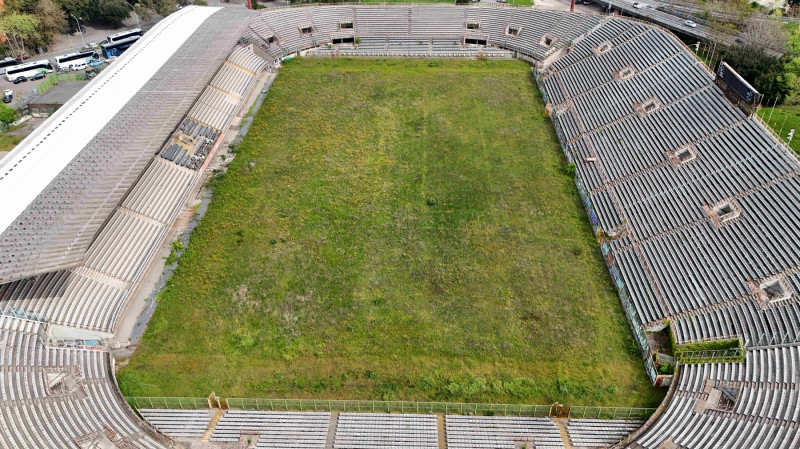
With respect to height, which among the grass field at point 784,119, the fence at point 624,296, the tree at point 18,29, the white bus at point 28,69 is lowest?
the fence at point 624,296

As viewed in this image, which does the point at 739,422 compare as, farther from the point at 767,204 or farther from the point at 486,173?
the point at 486,173

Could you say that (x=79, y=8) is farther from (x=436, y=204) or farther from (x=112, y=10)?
(x=436, y=204)

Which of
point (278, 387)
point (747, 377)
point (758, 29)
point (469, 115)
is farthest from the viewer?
point (758, 29)

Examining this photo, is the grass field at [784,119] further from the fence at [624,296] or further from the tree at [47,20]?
the tree at [47,20]

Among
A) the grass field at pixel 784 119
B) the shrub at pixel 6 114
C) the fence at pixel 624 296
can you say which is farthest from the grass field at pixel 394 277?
the shrub at pixel 6 114

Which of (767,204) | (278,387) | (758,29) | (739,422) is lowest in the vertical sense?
(278,387)

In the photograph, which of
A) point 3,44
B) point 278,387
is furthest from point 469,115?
point 3,44

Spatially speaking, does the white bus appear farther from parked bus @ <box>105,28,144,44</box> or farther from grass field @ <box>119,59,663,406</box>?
grass field @ <box>119,59,663,406</box>

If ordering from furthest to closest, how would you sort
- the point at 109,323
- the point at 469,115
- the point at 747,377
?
the point at 469,115, the point at 109,323, the point at 747,377
